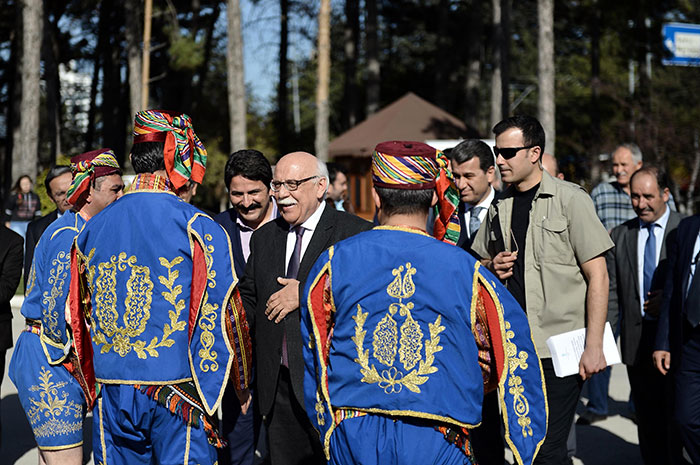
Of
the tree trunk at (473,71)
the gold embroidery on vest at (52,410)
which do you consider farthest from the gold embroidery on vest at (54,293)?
the tree trunk at (473,71)

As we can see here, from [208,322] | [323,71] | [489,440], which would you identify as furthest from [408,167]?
[323,71]

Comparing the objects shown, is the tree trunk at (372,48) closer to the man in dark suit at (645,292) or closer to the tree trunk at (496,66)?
the tree trunk at (496,66)

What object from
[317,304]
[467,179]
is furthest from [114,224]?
[467,179]

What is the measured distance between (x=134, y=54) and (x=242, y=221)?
2218 cm

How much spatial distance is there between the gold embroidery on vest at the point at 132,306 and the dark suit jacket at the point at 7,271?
229 centimetres

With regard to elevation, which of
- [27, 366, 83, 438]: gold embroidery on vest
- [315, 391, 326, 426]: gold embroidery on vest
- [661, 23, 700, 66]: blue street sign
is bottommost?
[27, 366, 83, 438]: gold embroidery on vest

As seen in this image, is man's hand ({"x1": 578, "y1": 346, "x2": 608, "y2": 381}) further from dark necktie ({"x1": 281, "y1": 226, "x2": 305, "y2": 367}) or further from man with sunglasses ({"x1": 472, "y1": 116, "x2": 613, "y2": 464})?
dark necktie ({"x1": 281, "y1": 226, "x2": 305, "y2": 367})

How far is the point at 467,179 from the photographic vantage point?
18.9 ft

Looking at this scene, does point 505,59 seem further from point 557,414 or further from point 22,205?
point 557,414

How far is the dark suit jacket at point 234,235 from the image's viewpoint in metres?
5.36

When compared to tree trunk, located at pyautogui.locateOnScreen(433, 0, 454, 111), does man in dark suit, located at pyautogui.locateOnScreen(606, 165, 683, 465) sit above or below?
below

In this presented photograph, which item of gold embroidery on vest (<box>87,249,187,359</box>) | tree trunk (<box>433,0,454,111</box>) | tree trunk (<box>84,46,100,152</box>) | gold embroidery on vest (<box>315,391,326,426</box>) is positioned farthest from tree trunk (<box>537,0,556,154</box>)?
tree trunk (<box>84,46,100,152</box>)

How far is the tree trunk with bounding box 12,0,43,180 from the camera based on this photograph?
18953 mm

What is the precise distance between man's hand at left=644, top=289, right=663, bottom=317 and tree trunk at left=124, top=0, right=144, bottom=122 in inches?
840
